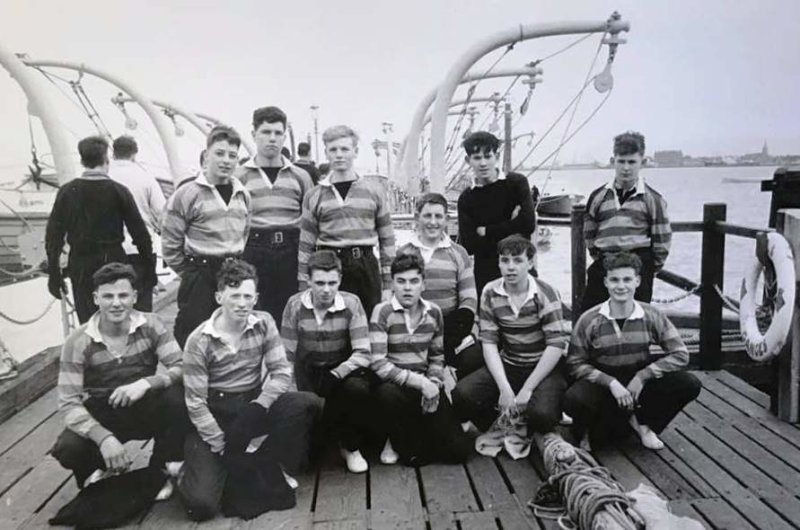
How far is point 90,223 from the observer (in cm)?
359

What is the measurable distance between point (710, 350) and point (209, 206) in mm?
3162

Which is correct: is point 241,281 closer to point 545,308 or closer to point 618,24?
point 545,308

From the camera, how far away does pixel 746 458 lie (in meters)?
2.92

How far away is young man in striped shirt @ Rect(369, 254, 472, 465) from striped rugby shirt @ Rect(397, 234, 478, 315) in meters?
0.25

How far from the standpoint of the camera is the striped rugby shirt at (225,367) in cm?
263

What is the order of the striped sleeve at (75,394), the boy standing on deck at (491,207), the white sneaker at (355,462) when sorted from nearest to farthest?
the striped sleeve at (75,394)
the white sneaker at (355,462)
the boy standing on deck at (491,207)

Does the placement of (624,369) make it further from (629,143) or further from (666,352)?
(629,143)

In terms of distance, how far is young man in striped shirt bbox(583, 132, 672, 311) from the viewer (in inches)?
135

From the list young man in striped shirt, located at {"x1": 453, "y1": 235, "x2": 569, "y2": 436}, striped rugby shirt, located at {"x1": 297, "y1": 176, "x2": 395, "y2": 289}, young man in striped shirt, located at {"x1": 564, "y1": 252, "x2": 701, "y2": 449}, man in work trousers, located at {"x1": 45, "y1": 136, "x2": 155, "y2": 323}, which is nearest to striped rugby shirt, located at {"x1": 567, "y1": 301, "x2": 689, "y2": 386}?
young man in striped shirt, located at {"x1": 564, "y1": 252, "x2": 701, "y2": 449}

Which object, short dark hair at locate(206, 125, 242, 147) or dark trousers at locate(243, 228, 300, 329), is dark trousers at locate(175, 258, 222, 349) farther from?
short dark hair at locate(206, 125, 242, 147)

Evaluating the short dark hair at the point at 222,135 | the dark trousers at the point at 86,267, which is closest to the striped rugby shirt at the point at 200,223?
the short dark hair at the point at 222,135

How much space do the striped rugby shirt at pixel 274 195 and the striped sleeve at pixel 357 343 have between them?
80 centimetres

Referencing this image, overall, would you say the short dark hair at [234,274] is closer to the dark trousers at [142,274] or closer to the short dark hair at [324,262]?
the short dark hair at [324,262]

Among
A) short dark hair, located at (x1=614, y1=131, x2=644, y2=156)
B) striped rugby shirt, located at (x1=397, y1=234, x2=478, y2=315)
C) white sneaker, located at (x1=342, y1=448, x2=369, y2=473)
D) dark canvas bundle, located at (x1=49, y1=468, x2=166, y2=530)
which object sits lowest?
white sneaker, located at (x1=342, y1=448, x2=369, y2=473)
